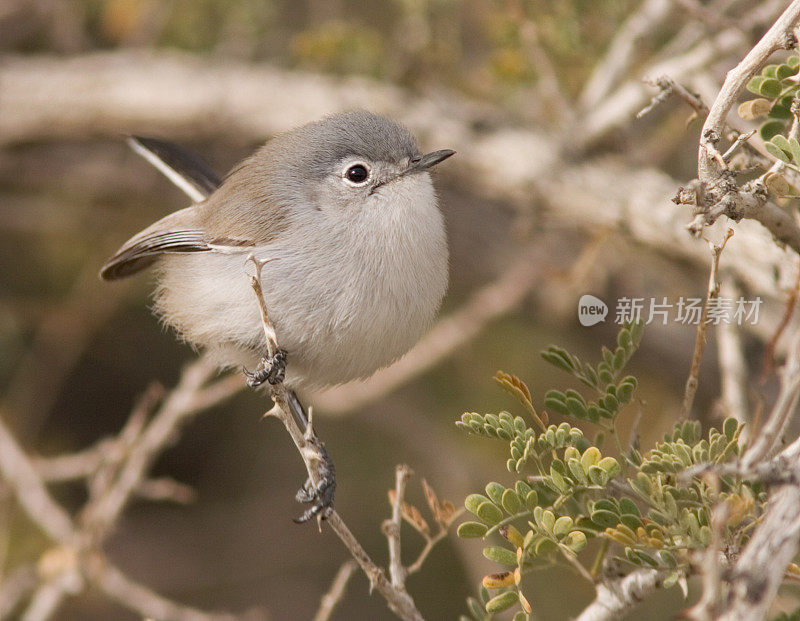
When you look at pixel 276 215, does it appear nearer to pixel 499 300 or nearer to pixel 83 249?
pixel 499 300

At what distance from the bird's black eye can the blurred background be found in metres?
0.98

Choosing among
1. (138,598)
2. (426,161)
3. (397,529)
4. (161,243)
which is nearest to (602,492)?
(397,529)

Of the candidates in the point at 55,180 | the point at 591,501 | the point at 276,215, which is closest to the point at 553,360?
the point at 591,501

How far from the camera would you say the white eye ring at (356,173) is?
95.8 inches

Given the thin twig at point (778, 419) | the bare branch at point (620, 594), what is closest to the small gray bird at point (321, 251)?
the bare branch at point (620, 594)

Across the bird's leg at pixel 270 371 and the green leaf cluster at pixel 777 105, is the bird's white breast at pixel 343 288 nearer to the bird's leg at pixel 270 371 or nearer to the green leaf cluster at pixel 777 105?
the bird's leg at pixel 270 371

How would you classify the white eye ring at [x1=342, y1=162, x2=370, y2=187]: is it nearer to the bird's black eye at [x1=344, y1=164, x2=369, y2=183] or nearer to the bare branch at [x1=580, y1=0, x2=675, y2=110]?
the bird's black eye at [x1=344, y1=164, x2=369, y2=183]

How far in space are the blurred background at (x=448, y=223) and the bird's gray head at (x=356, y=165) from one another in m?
0.88

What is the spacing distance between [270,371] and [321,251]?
1.09 ft

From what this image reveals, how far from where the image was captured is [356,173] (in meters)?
2.44

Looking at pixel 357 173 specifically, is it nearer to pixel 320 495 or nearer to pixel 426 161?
pixel 426 161

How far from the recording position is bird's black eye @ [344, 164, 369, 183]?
243 centimetres

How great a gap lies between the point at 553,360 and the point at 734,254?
3.65ft

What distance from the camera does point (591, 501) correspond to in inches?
62.4
